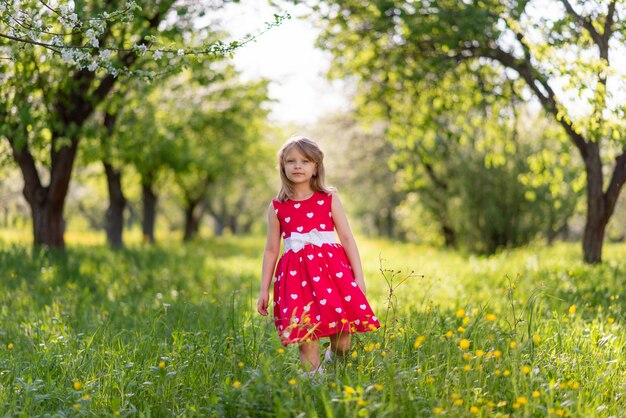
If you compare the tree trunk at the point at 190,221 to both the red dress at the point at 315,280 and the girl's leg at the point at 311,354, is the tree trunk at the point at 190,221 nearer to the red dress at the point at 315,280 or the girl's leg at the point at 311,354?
the red dress at the point at 315,280

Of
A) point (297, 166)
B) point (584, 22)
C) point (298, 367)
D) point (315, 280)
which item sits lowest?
point (298, 367)

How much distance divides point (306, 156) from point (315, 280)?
0.82m

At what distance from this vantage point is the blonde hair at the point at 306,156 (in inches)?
178

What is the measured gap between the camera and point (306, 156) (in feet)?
14.8

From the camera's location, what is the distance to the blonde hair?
178 inches

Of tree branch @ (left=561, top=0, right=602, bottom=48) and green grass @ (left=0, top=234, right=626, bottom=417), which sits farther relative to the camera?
tree branch @ (left=561, top=0, right=602, bottom=48)

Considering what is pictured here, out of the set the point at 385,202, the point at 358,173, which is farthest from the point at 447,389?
the point at 385,202

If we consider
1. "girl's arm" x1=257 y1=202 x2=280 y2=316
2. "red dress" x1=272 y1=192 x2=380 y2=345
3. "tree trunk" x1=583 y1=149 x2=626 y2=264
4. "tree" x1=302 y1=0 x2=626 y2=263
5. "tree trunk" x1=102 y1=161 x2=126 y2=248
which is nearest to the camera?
"red dress" x1=272 y1=192 x2=380 y2=345

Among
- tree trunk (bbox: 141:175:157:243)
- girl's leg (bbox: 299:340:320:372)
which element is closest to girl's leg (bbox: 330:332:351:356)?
girl's leg (bbox: 299:340:320:372)

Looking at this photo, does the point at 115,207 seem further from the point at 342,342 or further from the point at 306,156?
the point at 342,342

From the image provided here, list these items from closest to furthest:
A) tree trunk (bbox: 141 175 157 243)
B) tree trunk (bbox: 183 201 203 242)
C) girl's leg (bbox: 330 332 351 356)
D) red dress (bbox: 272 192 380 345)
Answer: red dress (bbox: 272 192 380 345), girl's leg (bbox: 330 332 351 356), tree trunk (bbox: 141 175 157 243), tree trunk (bbox: 183 201 203 242)

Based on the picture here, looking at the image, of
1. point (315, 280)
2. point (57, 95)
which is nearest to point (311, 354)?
point (315, 280)

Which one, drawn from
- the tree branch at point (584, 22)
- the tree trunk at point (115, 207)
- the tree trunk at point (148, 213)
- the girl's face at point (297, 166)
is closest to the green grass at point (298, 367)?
the girl's face at point (297, 166)

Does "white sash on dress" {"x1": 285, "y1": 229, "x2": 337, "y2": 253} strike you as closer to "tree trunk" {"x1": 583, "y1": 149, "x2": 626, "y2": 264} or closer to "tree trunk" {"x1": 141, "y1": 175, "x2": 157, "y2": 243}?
"tree trunk" {"x1": 583, "y1": 149, "x2": 626, "y2": 264}
